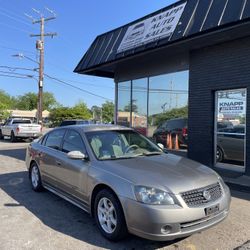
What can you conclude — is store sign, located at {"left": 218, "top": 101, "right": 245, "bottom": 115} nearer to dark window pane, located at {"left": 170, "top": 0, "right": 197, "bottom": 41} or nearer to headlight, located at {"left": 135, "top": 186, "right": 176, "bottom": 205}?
dark window pane, located at {"left": 170, "top": 0, "right": 197, "bottom": 41}

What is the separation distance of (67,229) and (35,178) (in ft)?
8.64

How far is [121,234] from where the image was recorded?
4613 mm

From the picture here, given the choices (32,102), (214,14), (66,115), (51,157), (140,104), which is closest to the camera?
(51,157)

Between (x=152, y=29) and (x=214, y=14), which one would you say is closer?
(x=214, y=14)

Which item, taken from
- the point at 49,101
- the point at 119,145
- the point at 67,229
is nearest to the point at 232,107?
the point at 119,145

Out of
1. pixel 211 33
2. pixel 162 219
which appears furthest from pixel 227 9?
pixel 162 219

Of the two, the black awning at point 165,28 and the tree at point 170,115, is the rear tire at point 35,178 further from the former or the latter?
the tree at point 170,115

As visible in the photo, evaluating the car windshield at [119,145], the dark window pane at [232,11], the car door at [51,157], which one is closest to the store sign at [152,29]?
the dark window pane at [232,11]

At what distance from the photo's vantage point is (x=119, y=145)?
5922 mm

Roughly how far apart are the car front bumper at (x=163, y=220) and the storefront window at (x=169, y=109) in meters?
7.64

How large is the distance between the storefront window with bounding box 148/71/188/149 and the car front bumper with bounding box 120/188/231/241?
25.1 ft

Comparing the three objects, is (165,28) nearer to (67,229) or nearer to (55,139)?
(55,139)

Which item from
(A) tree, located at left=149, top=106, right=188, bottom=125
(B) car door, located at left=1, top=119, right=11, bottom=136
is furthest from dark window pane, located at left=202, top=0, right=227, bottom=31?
(B) car door, located at left=1, top=119, right=11, bottom=136

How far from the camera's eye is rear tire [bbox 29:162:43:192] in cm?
745
